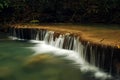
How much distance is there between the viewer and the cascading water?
9797mm

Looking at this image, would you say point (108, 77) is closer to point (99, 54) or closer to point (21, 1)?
point (99, 54)

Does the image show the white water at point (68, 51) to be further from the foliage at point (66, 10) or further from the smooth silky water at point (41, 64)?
the foliage at point (66, 10)

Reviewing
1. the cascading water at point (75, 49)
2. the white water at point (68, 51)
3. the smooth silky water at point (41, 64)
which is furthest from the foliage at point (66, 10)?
the smooth silky water at point (41, 64)

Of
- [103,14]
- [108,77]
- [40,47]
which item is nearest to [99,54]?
[108,77]

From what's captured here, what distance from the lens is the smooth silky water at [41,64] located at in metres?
9.72

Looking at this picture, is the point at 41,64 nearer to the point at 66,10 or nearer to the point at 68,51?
the point at 68,51

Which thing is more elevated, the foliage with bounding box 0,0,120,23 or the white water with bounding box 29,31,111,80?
the foliage with bounding box 0,0,120,23

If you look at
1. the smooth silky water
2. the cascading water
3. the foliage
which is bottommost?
the smooth silky water

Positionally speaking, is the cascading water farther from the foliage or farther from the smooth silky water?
the foliage

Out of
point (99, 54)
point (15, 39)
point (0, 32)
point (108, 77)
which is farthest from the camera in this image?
point (0, 32)

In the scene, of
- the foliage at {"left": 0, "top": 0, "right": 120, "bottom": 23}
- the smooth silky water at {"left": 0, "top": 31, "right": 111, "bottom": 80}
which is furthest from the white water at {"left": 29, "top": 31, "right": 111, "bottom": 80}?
the foliage at {"left": 0, "top": 0, "right": 120, "bottom": 23}

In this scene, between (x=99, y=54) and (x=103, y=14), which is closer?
(x=99, y=54)

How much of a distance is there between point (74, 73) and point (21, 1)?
1006 cm

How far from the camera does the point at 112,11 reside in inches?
719
